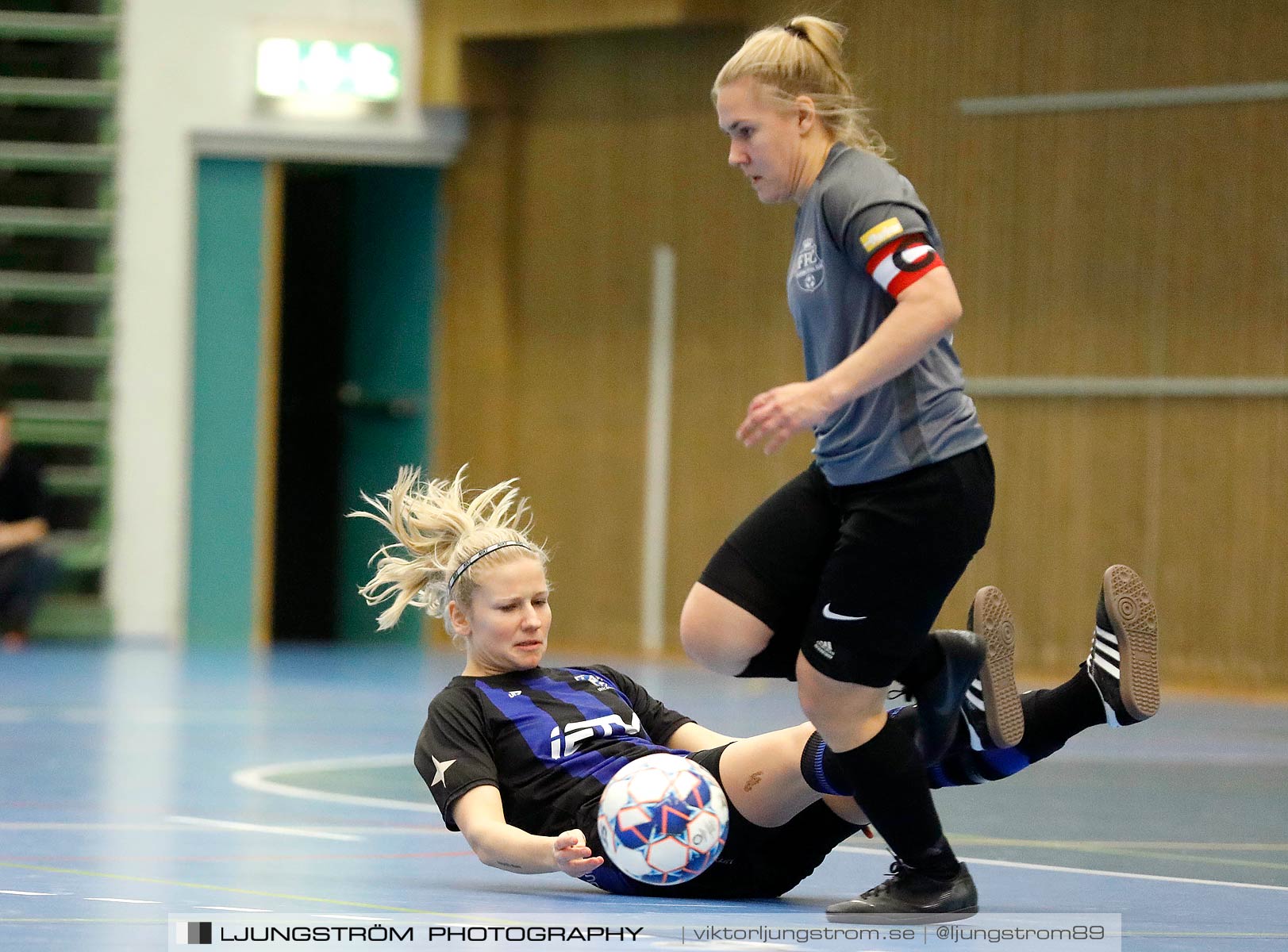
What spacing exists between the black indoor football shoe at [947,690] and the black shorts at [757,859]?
27cm

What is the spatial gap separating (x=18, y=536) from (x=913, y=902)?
326 inches

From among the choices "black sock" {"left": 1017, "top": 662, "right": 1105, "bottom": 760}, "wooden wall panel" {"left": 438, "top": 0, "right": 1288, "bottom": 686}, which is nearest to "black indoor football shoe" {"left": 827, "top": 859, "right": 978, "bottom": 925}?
"black sock" {"left": 1017, "top": 662, "right": 1105, "bottom": 760}

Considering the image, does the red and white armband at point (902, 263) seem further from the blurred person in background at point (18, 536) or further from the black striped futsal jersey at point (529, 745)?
the blurred person in background at point (18, 536)

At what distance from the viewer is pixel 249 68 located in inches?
429

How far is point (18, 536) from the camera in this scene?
1026 cm

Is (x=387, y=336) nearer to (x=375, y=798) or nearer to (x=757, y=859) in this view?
(x=375, y=798)

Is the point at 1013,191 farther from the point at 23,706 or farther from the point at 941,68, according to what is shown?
the point at 23,706

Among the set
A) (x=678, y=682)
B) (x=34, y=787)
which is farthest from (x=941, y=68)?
(x=34, y=787)

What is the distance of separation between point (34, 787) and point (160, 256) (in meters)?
6.75

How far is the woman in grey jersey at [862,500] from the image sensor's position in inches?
115

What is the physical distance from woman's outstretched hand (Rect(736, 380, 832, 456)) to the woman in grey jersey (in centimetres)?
16

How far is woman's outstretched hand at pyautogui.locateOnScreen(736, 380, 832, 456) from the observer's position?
8.72 feet

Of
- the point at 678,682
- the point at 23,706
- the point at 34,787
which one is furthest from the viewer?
the point at 678,682

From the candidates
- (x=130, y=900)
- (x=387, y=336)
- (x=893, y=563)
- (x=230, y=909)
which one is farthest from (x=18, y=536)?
(x=893, y=563)
